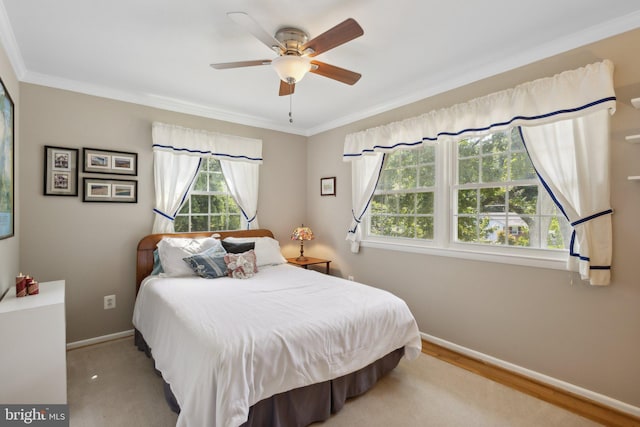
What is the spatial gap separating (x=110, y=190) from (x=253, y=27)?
239cm

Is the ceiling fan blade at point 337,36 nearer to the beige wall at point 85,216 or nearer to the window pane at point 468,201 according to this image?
the window pane at point 468,201

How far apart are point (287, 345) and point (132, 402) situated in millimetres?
1311

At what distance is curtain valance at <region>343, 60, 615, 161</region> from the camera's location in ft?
6.82

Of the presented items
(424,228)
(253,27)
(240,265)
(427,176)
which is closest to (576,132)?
(427,176)

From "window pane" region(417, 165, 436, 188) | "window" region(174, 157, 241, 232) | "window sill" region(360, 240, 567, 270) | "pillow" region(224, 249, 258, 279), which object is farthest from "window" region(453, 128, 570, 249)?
"window" region(174, 157, 241, 232)

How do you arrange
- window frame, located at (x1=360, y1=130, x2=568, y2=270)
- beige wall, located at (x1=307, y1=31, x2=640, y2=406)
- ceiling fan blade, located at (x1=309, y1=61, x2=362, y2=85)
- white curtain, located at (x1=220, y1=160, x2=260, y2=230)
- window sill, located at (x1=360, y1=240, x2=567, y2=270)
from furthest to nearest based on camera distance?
white curtain, located at (x1=220, y1=160, x2=260, y2=230), window frame, located at (x1=360, y1=130, x2=568, y2=270), window sill, located at (x1=360, y1=240, x2=567, y2=270), ceiling fan blade, located at (x1=309, y1=61, x2=362, y2=85), beige wall, located at (x1=307, y1=31, x2=640, y2=406)

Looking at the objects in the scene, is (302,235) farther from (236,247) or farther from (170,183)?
(170,183)

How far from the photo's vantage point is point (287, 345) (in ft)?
5.71

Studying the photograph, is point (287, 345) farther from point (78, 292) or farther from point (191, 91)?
point (191, 91)

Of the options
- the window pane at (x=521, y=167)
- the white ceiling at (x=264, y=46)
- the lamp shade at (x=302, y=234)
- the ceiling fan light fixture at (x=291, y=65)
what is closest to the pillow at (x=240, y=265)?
the lamp shade at (x=302, y=234)

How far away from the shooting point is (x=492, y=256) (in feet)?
8.74

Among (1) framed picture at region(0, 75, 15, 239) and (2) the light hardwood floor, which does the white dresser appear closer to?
(2) the light hardwood floor

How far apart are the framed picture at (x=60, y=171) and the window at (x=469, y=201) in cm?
313

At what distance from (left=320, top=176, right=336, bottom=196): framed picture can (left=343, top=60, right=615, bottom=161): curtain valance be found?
3.07 feet
